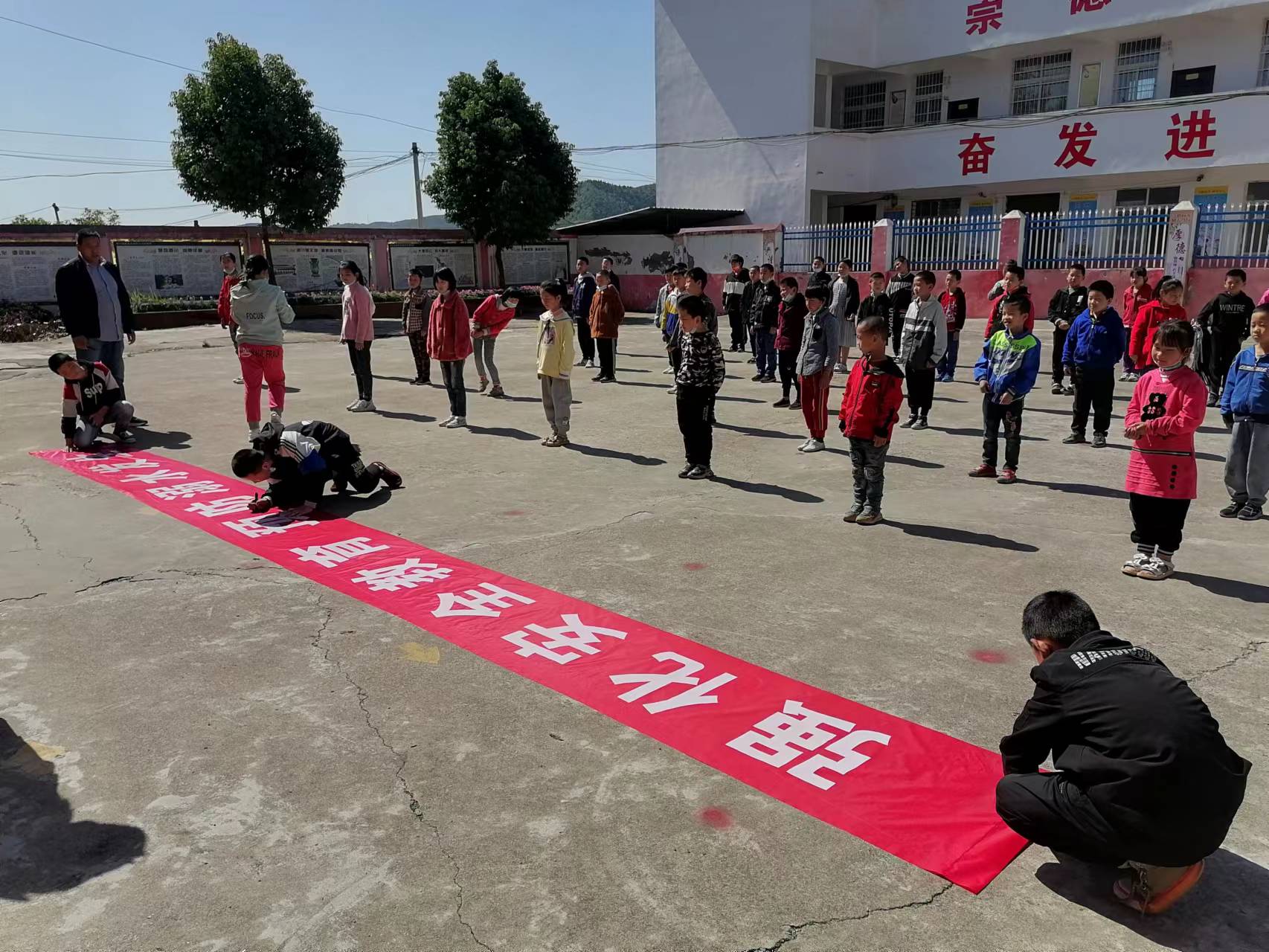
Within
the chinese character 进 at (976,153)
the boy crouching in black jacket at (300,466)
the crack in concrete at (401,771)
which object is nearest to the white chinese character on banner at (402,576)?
the crack in concrete at (401,771)

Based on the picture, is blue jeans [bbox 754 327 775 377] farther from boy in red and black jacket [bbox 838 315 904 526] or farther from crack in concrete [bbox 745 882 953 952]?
crack in concrete [bbox 745 882 953 952]

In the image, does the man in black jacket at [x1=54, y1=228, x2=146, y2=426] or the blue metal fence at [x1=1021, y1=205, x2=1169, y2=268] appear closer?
the man in black jacket at [x1=54, y1=228, x2=146, y2=426]

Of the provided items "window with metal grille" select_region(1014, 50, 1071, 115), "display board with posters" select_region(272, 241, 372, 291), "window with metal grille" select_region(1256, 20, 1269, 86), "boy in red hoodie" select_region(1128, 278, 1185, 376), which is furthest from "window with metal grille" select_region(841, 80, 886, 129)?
"boy in red hoodie" select_region(1128, 278, 1185, 376)

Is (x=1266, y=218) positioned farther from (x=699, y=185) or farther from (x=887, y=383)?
(x=699, y=185)

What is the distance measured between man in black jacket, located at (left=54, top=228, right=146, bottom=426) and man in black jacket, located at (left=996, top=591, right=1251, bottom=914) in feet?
30.1

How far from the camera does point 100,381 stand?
354 inches

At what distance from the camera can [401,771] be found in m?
3.38

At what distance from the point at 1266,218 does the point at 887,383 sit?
14540 mm

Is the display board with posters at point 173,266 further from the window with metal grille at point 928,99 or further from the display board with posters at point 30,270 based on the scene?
the window with metal grille at point 928,99

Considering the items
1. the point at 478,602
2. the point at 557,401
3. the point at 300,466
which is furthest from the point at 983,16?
the point at 478,602

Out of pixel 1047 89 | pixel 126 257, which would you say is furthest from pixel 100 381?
pixel 1047 89

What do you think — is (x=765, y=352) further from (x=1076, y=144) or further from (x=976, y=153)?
(x=976, y=153)

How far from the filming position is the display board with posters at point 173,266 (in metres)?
21.6

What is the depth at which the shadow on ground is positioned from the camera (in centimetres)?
281
